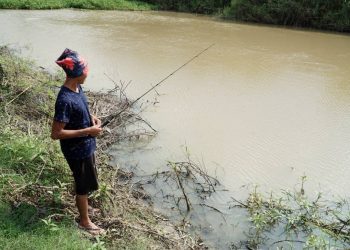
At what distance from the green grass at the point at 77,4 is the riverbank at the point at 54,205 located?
1437 centimetres

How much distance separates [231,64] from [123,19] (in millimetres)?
8118

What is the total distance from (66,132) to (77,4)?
17.7 metres

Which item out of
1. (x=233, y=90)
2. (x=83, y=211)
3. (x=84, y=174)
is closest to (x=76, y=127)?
(x=84, y=174)

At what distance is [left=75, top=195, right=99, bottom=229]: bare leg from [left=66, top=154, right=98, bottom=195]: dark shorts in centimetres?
5

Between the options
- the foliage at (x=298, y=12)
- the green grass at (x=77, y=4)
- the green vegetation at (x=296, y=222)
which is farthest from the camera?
the green grass at (x=77, y=4)

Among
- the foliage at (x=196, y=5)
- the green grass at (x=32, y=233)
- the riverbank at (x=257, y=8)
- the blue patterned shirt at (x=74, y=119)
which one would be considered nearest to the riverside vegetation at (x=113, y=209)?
the green grass at (x=32, y=233)

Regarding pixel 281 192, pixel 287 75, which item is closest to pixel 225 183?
pixel 281 192

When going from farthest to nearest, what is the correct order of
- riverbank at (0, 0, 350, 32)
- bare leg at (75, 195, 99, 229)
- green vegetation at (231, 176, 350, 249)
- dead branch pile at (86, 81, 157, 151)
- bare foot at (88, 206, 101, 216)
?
riverbank at (0, 0, 350, 32)
dead branch pile at (86, 81, 157, 151)
green vegetation at (231, 176, 350, 249)
bare foot at (88, 206, 101, 216)
bare leg at (75, 195, 99, 229)

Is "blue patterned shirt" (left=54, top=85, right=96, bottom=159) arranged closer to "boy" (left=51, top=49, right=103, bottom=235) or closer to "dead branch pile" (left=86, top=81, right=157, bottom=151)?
"boy" (left=51, top=49, right=103, bottom=235)

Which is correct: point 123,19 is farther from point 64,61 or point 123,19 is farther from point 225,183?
point 64,61

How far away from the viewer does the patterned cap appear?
2582 mm

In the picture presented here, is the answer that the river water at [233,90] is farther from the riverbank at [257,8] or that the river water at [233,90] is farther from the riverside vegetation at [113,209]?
the riverbank at [257,8]

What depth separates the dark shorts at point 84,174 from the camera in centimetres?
273

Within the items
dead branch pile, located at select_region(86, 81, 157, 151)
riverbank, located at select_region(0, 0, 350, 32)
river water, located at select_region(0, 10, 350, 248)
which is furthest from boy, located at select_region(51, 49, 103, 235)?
riverbank, located at select_region(0, 0, 350, 32)
